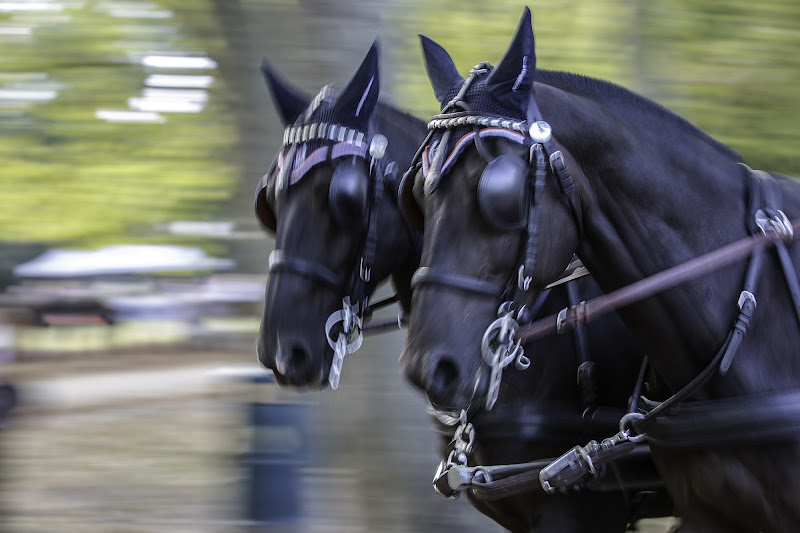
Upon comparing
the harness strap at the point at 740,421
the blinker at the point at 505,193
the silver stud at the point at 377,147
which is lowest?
the harness strap at the point at 740,421

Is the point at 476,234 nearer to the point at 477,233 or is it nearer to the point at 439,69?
the point at 477,233

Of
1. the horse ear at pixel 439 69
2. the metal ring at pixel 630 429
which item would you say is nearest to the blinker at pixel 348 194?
the horse ear at pixel 439 69

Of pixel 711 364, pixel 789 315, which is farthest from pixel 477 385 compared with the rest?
pixel 789 315

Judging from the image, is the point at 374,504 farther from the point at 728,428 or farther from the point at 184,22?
the point at 184,22

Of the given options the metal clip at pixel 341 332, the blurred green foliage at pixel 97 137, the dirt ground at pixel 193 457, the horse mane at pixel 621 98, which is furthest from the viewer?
the blurred green foliage at pixel 97 137

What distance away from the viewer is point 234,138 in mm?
5270

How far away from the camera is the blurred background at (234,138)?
446 cm

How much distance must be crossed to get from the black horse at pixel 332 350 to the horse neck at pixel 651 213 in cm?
64

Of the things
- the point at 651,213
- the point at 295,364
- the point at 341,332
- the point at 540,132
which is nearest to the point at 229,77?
the point at 341,332

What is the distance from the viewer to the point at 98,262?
27.9ft

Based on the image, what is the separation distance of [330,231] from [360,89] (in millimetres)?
565

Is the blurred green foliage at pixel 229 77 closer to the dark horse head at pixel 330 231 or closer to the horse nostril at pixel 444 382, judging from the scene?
the dark horse head at pixel 330 231

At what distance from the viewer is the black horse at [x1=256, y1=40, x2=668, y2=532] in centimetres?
303

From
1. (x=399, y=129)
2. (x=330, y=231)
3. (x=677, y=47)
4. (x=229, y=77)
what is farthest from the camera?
(x=677, y=47)
